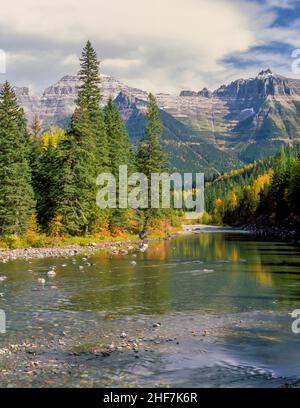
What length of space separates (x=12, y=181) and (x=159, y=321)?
38.4 m

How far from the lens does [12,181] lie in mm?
55594

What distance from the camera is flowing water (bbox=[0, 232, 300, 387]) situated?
1445cm

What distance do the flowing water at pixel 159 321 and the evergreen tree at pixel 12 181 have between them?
16.1m

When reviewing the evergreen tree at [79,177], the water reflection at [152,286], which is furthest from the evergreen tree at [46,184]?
the water reflection at [152,286]

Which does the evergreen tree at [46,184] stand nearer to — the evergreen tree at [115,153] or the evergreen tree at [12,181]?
the evergreen tree at [12,181]

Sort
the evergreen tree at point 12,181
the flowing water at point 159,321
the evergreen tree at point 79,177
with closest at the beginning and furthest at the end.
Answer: the flowing water at point 159,321 < the evergreen tree at point 12,181 < the evergreen tree at point 79,177

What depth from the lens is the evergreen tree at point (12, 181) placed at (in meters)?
55.6

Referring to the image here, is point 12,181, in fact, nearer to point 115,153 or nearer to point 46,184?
point 46,184

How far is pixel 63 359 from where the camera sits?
52.2ft

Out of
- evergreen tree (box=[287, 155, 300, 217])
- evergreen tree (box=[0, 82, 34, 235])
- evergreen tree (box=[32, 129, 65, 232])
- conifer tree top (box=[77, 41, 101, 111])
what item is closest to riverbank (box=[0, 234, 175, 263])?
evergreen tree (box=[0, 82, 34, 235])

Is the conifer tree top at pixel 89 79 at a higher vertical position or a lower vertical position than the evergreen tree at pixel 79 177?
higher

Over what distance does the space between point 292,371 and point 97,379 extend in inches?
229
